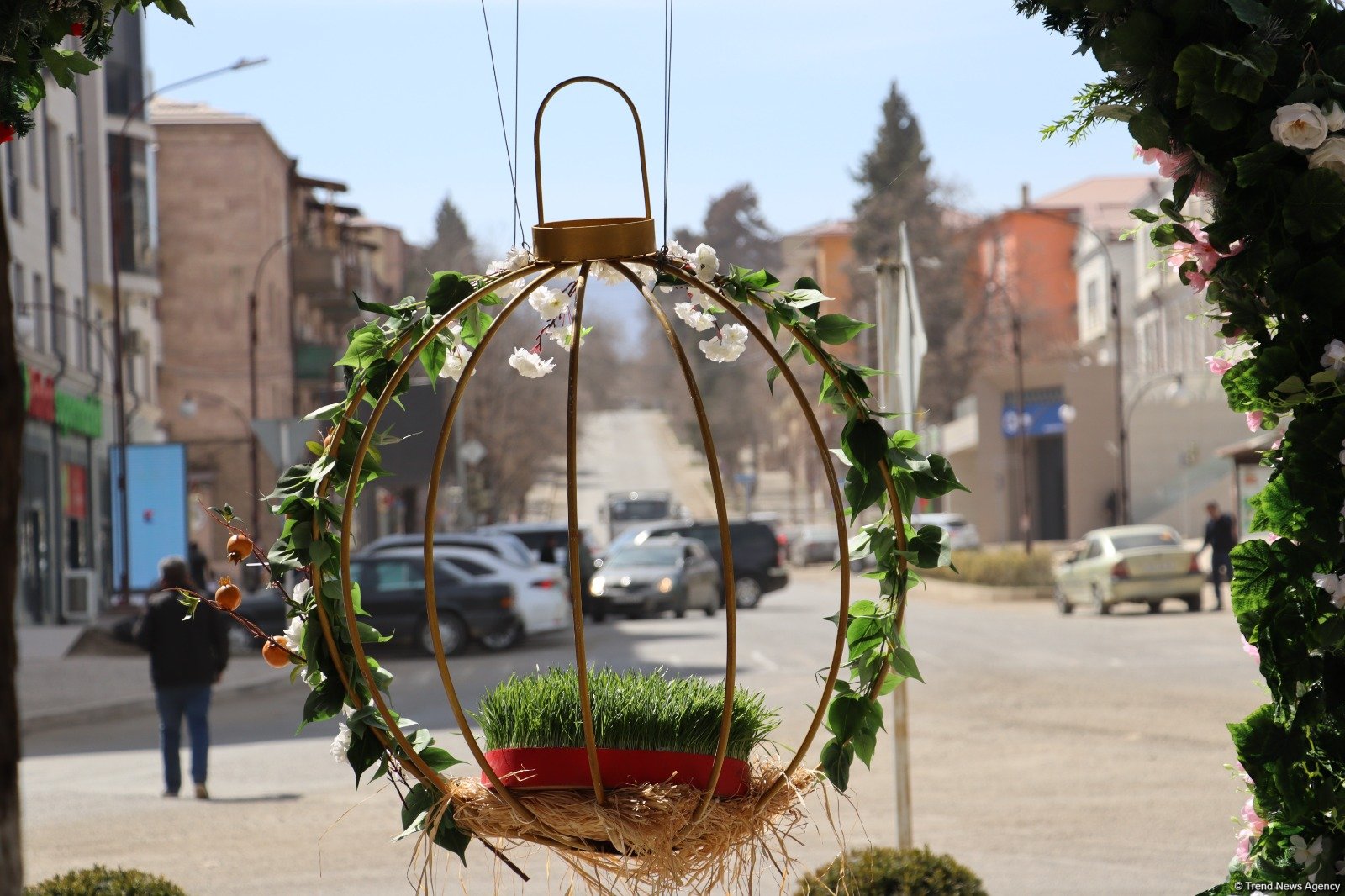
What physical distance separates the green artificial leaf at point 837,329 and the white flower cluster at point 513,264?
2.20 ft

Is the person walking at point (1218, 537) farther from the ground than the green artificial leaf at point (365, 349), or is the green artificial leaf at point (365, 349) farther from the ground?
the green artificial leaf at point (365, 349)

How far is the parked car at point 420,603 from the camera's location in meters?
22.6

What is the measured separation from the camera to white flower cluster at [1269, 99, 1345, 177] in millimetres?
3453

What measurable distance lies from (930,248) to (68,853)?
7488 centimetres

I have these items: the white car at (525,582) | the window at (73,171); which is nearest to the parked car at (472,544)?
the white car at (525,582)

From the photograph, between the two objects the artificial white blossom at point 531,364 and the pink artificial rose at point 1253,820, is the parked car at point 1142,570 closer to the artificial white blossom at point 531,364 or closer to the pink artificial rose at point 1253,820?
the pink artificial rose at point 1253,820

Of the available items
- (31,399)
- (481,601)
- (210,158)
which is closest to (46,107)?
(31,399)

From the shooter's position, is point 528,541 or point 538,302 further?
point 528,541

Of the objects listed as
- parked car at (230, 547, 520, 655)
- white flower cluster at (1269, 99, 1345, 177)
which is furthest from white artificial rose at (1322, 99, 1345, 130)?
parked car at (230, 547, 520, 655)

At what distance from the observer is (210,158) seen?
180 ft

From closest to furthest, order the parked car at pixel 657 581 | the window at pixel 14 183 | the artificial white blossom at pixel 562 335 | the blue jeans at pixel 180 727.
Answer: the artificial white blossom at pixel 562 335 < the blue jeans at pixel 180 727 < the parked car at pixel 657 581 < the window at pixel 14 183

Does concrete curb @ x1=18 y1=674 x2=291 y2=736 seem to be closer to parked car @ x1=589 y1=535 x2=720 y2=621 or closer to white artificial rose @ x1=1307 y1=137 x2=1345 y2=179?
parked car @ x1=589 y1=535 x2=720 y2=621

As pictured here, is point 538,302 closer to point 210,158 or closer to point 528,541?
point 528,541

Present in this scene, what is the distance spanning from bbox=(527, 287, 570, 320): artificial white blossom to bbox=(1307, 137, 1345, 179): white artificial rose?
1.71m
